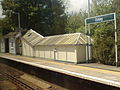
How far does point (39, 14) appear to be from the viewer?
3916 cm

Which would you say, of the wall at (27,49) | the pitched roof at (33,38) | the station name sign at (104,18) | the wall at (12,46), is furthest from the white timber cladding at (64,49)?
the wall at (12,46)

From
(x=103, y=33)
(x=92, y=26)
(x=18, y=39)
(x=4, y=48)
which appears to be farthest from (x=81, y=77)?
(x=4, y=48)

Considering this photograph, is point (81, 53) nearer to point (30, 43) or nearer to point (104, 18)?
point (104, 18)

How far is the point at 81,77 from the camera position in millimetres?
11453

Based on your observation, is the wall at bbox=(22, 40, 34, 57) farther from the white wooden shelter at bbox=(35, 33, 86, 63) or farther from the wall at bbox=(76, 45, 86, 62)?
the wall at bbox=(76, 45, 86, 62)

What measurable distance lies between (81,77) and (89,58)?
299 inches

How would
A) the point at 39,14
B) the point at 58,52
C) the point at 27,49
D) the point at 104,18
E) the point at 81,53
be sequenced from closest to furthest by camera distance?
the point at 104,18, the point at 81,53, the point at 58,52, the point at 27,49, the point at 39,14

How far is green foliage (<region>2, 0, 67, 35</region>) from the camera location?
3750 cm

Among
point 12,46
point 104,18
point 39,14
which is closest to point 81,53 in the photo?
point 104,18

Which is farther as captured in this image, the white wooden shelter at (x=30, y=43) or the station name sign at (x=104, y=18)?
the white wooden shelter at (x=30, y=43)

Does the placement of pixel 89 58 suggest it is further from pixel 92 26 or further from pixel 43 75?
pixel 92 26

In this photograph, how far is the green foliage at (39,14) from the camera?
1476 inches

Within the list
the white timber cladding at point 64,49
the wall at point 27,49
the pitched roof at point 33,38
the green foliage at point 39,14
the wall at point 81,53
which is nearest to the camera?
the wall at point 81,53

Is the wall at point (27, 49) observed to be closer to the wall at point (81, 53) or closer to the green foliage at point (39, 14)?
the green foliage at point (39, 14)
